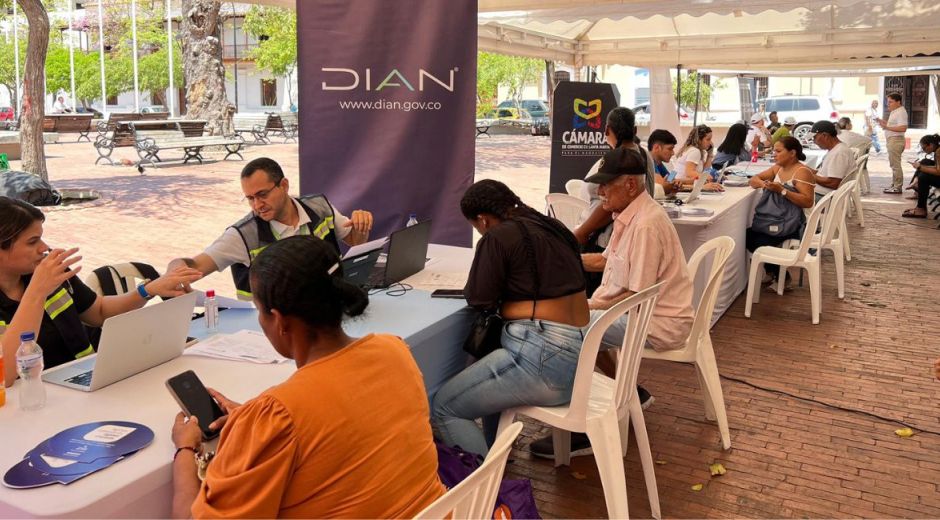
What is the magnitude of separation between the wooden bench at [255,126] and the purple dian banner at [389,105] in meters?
18.7

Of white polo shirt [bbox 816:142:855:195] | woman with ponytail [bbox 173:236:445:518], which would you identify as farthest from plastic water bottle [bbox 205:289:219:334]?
white polo shirt [bbox 816:142:855:195]

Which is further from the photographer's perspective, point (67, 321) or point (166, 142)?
point (166, 142)

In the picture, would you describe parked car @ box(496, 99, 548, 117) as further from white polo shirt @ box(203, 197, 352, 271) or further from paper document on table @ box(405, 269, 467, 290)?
white polo shirt @ box(203, 197, 352, 271)

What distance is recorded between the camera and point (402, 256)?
143 inches

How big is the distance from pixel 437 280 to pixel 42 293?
1.68m

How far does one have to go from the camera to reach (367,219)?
4.03 meters

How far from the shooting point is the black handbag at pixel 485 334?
311 cm

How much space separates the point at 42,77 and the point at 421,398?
10.3 metres

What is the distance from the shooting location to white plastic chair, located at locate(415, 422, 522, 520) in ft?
4.85

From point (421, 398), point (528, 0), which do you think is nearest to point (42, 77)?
point (528, 0)

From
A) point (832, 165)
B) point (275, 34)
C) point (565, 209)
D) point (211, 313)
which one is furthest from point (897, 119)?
point (275, 34)

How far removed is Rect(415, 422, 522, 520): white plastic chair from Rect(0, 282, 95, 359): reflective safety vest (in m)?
1.67

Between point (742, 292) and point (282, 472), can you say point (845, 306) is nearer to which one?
point (742, 292)

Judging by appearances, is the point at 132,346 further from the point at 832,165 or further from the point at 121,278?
the point at 832,165
